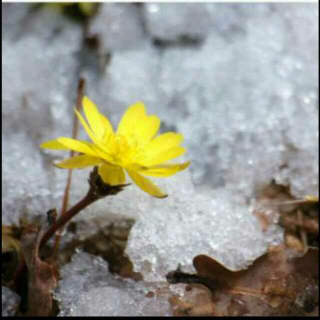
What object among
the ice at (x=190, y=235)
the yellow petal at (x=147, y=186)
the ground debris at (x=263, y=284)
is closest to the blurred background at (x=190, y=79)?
the ice at (x=190, y=235)

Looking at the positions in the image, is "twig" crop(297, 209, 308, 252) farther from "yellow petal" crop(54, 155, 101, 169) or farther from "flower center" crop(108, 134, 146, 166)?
"yellow petal" crop(54, 155, 101, 169)

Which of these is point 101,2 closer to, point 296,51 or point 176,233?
point 296,51

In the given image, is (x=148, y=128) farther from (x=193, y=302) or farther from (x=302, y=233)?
(x=302, y=233)

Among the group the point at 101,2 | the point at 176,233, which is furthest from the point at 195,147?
the point at 101,2

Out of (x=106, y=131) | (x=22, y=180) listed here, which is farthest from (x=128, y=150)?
(x=22, y=180)

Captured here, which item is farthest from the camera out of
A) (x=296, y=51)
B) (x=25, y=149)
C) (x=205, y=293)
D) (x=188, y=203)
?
(x=296, y=51)
